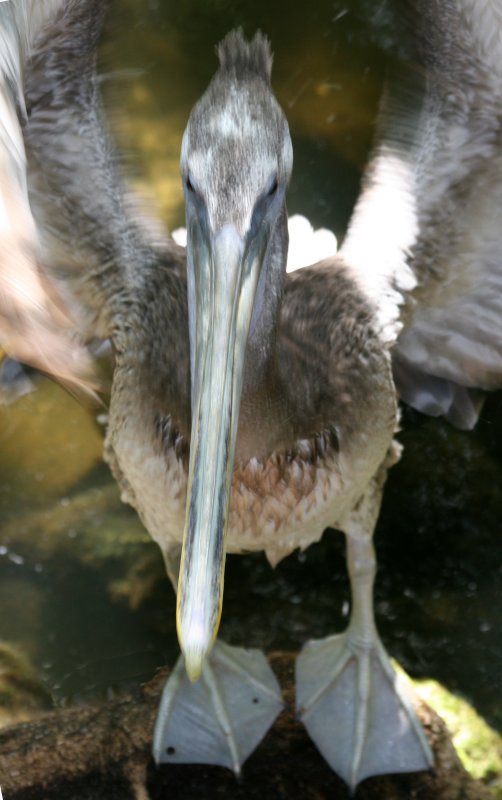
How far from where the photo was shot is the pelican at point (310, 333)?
2.26 meters

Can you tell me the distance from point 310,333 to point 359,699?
99 cm

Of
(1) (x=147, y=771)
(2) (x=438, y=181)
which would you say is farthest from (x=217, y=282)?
(1) (x=147, y=771)

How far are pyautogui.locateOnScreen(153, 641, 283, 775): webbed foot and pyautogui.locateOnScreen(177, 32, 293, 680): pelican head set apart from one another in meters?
0.98

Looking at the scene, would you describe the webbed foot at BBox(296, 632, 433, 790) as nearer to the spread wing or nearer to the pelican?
the pelican

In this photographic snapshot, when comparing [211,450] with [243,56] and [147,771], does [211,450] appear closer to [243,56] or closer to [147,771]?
[243,56]

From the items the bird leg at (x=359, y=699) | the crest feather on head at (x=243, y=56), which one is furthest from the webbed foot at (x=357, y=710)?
the crest feather on head at (x=243, y=56)

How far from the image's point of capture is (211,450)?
1.71 m

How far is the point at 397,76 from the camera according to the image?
2779 mm

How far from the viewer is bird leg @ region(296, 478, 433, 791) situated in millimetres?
2557

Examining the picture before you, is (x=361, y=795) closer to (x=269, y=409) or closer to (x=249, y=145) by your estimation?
(x=269, y=409)

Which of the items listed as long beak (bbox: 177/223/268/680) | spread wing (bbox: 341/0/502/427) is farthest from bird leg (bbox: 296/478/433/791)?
long beak (bbox: 177/223/268/680)

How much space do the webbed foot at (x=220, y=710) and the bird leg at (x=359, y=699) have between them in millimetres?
99

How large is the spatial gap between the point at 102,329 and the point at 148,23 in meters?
1.87

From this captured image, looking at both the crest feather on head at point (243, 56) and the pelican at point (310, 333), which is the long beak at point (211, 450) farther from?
the crest feather on head at point (243, 56)
